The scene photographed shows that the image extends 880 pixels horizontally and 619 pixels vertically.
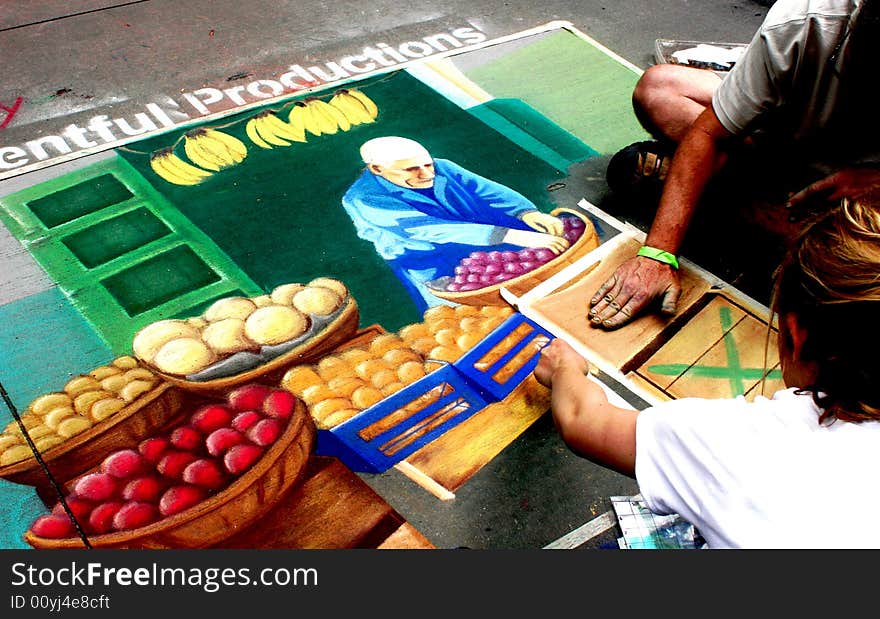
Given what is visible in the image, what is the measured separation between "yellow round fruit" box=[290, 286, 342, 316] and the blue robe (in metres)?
0.20

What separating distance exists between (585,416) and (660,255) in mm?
833

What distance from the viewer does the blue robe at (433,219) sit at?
198 cm

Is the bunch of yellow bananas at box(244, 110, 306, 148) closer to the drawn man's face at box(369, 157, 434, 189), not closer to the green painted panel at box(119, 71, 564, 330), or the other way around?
the green painted panel at box(119, 71, 564, 330)

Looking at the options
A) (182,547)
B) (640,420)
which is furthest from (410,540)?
(640,420)

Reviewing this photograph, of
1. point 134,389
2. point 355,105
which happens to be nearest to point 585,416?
point 134,389

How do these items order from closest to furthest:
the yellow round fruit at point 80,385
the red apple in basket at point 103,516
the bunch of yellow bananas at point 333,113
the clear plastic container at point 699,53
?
the red apple in basket at point 103,516
the yellow round fruit at point 80,385
the bunch of yellow bananas at point 333,113
the clear plastic container at point 699,53

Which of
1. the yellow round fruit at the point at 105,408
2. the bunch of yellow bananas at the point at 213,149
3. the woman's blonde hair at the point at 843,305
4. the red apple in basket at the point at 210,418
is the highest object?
the woman's blonde hair at the point at 843,305

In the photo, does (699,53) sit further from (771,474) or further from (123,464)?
(123,464)

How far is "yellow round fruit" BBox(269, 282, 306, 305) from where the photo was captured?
Answer: 5.93 ft

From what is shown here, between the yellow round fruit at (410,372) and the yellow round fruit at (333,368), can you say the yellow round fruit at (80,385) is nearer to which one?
the yellow round fruit at (333,368)

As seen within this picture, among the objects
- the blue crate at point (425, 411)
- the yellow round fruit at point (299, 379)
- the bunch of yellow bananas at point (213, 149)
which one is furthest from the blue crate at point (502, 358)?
the bunch of yellow bananas at point (213, 149)

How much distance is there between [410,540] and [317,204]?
1.06m

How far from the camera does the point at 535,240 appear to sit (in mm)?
2078

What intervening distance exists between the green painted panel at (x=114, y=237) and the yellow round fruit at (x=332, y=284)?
439 mm
